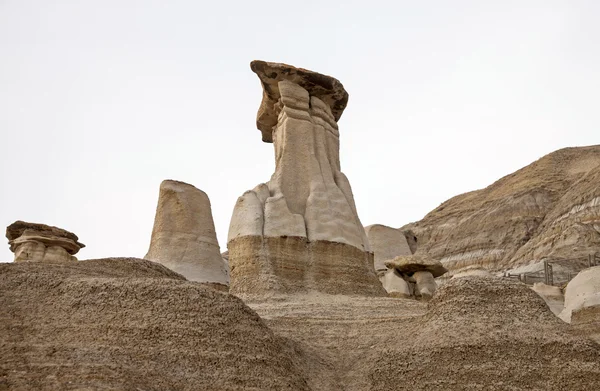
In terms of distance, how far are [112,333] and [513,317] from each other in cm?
618

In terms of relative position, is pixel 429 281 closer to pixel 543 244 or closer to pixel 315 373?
pixel 315 373

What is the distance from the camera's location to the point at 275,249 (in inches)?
738

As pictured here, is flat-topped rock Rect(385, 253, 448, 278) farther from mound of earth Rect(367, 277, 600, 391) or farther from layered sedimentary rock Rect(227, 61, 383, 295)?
mound of earth Rect(367, 277, 600, 391)

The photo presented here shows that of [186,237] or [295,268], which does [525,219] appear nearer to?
[186,237]

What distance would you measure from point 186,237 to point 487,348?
15458 millimetres

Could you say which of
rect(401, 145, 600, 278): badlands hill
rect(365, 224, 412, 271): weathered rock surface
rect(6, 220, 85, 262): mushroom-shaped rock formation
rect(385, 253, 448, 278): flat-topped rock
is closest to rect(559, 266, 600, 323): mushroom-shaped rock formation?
rect(385, 253, 448, 278): flat-topped rock

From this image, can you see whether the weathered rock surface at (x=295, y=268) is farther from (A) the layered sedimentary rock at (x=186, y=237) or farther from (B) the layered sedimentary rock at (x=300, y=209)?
(A) the layered sedimentary rock at (x=186, y=237)

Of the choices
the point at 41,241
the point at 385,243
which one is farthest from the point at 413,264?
the point at 41,241

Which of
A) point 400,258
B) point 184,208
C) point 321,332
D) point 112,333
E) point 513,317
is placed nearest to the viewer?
point 112,333

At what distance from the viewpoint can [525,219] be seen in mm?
70125

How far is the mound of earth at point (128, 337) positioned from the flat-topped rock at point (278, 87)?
10780 millimetres

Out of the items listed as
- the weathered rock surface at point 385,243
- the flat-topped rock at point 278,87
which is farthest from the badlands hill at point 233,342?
the weathered rock surface at point 385,243

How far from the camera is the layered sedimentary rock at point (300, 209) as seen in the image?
733 inches

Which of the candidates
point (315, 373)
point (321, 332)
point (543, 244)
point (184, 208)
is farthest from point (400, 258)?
point (543, 244)
